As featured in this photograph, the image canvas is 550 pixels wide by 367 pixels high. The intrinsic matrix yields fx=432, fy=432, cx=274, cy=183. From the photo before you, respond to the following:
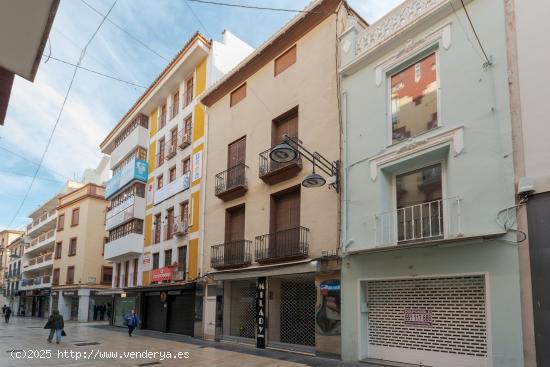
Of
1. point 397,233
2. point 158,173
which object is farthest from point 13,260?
point 397,233

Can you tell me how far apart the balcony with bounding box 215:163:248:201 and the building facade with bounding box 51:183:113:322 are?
72.9 ft

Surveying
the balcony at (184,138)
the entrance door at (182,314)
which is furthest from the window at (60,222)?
the entrance door at (182,314)

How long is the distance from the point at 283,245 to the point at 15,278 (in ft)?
180

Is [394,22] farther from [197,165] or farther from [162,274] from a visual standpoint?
[162,274]

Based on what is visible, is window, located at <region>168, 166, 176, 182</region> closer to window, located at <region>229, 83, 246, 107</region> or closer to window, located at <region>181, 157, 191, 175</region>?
window, located at <region>181, 157, 191, 175</region>

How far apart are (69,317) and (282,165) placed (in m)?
31.5

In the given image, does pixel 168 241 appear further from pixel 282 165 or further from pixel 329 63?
pixel 329 63

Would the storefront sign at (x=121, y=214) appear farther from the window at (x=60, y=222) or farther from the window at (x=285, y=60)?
the window at (x=60, y=222)

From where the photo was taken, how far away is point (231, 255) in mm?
16875

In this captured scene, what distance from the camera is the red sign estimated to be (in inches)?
819

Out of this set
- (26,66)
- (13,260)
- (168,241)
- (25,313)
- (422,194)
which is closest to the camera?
(26,66)

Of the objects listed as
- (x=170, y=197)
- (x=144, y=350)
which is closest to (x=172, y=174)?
(x=170, y=197)

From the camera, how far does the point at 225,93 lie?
19750mm

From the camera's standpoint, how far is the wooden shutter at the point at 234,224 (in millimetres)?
17422
